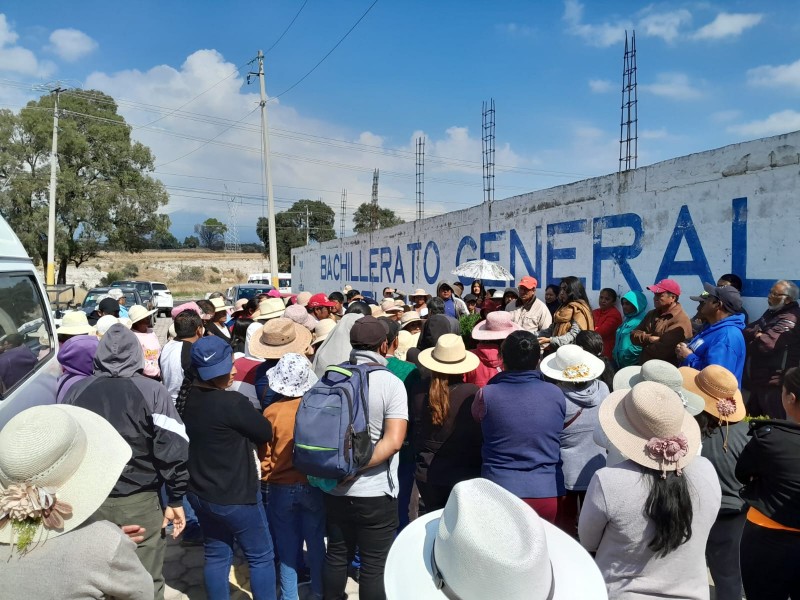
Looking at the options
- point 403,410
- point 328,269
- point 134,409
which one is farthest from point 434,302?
point 328,269

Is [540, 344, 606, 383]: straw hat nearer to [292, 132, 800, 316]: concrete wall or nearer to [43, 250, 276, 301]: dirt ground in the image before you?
[292, 132, 800, 316]: concrete wall

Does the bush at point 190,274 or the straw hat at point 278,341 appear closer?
the straw hat at point 278,341

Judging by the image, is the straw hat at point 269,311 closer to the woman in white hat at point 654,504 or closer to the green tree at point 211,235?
the woman in white hat at point 654,504

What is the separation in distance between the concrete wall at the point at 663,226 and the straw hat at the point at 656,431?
488 cm

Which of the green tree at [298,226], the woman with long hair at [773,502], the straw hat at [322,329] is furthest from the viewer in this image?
the green tree at [298,226]

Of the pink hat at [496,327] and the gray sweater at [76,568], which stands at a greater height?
the pink hat at [496,327]

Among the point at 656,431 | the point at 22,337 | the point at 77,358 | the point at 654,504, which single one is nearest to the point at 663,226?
the point at 656,431

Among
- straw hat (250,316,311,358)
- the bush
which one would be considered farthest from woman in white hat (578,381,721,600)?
the bush

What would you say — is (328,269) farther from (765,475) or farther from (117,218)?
(765,475)

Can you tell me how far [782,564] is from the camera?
232 cm

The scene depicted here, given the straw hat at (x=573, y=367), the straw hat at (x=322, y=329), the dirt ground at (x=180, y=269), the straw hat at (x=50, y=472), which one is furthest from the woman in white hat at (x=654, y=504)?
the dirt ground at (x=180, y=269)

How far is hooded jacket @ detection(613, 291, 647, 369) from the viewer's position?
19.2 feet

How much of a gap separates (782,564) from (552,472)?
1032mm

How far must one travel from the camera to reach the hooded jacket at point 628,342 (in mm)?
5848
